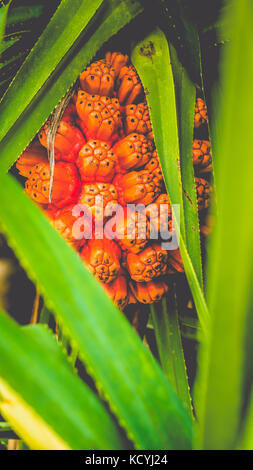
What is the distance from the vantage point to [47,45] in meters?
0.55

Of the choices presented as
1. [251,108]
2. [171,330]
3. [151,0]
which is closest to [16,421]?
[251,108]

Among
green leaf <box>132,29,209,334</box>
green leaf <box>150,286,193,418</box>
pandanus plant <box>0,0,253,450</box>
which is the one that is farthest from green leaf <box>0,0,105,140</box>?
Answer: green leaf <box>150,286,193,418</box>

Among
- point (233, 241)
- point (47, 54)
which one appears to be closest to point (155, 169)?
point (47, 54)

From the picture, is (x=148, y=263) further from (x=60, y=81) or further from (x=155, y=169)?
(x=60, y=81)

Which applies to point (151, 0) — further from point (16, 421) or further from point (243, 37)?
point (16, 421)

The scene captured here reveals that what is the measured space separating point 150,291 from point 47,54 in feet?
1.44

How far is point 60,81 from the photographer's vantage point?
57cm

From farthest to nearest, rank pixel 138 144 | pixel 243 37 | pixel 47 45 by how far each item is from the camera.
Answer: pixel 138 144
pixel 47 45
pixel 243 37

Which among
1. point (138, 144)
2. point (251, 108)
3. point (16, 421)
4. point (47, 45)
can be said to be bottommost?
point (16, 421)

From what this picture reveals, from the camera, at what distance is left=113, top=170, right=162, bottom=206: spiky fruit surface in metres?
0.65

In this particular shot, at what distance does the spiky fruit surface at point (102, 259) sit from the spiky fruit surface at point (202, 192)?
0.60 feet

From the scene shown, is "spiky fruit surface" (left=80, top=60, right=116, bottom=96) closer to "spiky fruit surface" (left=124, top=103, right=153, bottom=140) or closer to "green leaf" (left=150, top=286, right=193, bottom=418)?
"spiky fruit surface" (left=124, top=103, right=153, bottom=140)

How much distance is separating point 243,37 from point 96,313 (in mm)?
223

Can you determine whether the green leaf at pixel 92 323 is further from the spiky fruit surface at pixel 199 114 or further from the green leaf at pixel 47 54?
the spiky fruit surface at pixel 199 114
